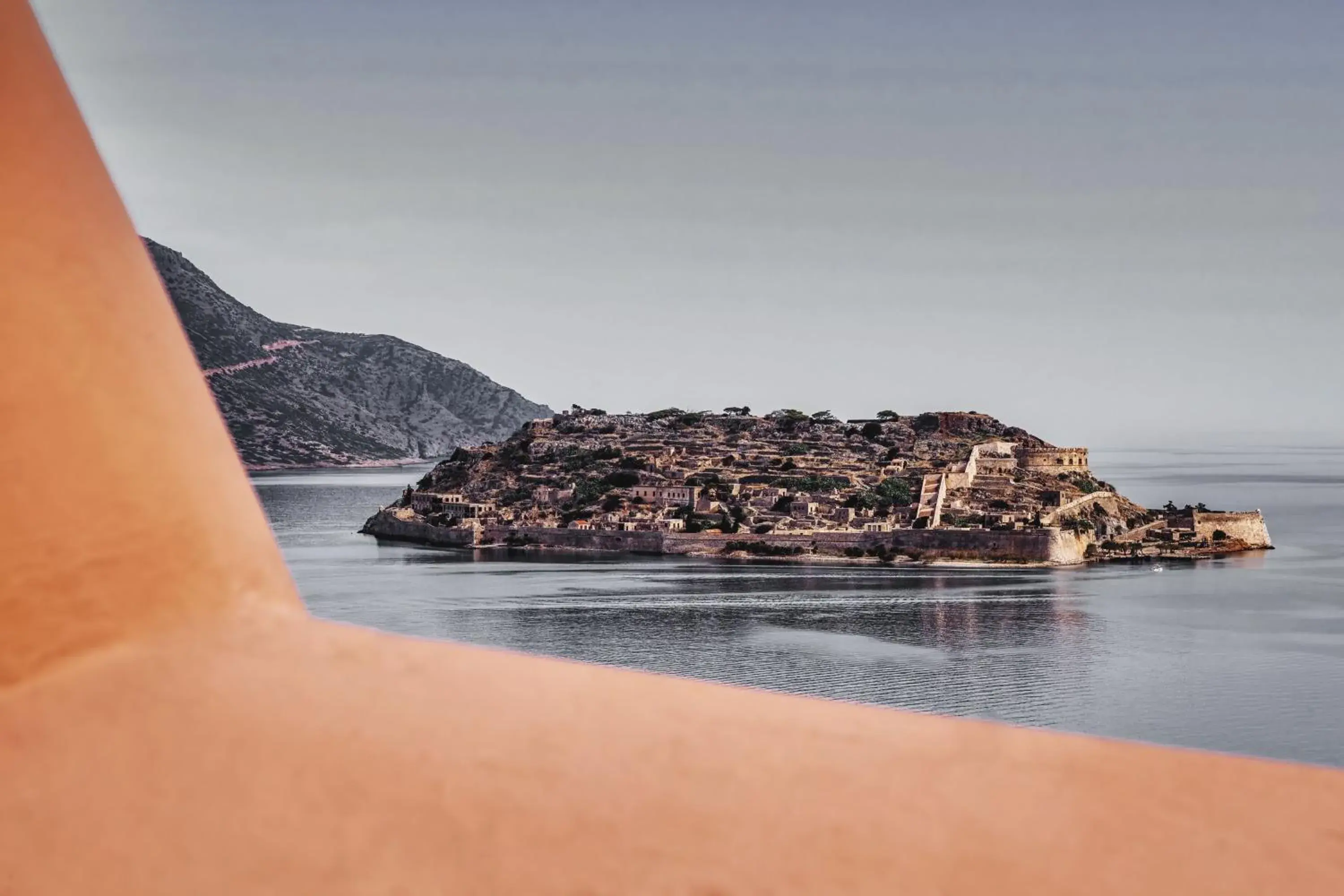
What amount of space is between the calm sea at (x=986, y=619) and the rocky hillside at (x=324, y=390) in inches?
21.9

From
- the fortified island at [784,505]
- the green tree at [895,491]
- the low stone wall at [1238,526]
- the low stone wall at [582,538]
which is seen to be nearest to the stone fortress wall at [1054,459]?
the fortified island at [784,505]

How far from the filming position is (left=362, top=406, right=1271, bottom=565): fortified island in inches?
588

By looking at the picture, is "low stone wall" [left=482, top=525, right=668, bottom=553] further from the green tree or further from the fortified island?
the green tree

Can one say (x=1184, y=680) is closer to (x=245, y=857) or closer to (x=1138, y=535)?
(x=1138, y=535)

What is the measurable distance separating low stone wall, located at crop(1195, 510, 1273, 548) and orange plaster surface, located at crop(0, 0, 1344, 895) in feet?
40.7

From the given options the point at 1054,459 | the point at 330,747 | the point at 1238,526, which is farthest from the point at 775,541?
the point at 330,747

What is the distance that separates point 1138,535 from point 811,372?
4.86 m

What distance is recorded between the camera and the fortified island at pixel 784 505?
1494 centimetres

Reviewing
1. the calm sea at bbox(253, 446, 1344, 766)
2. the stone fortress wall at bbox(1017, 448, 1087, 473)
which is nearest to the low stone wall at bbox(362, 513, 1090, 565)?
the calm sea at bbox(253, 446, 1344, 766)

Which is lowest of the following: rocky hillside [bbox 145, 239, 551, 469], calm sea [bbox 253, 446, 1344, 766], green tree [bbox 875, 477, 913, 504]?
calm sea [bbox 253, 446, 1344, 766]

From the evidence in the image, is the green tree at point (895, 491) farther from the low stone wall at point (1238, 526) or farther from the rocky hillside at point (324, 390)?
the rocky hillside at point (324, 390)

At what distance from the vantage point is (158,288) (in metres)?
1.73

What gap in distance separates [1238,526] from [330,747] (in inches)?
508

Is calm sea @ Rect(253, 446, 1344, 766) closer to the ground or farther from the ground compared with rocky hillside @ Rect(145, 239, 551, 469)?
closer to the ground
